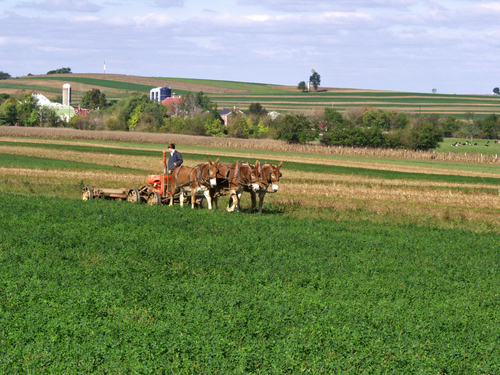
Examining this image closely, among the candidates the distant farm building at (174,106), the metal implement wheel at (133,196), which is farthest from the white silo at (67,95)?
the metal implement wheel at (133,196)

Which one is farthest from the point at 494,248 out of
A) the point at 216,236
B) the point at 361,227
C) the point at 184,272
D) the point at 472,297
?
the point at 184,272

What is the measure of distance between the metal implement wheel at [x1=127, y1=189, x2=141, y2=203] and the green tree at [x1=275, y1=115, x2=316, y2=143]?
7073 centimetres

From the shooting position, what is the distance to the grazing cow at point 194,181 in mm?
19422

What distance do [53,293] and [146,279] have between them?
1823 mm

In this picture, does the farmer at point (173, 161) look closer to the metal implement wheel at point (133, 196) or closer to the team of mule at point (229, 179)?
the team of mule at point (229, 179)

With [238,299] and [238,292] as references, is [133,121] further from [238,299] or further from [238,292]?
[238,299]

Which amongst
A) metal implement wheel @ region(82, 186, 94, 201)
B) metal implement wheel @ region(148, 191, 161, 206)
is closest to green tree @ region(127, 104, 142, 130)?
metal implement wheel @ region(82, 186, 94, 201)

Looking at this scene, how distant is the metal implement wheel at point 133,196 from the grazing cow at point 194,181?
1.39 metres

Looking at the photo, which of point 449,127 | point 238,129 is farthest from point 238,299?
point 449,127

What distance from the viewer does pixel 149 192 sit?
21.6 metres

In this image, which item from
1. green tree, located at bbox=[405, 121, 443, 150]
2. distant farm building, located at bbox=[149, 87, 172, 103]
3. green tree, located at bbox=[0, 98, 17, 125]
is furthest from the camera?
distant farm building, located at bbox=[149, 87, 172, 103]

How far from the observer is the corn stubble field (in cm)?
753

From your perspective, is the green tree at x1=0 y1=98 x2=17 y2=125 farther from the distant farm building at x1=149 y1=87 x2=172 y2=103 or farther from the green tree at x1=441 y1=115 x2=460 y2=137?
the green tree at x1=441 y1=115 x2=460 y2=137

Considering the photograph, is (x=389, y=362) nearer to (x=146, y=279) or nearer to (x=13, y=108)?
(x=146, y=279)
